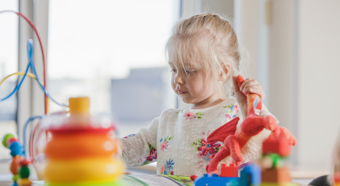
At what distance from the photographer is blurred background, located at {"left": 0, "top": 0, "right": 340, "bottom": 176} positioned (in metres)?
1.59

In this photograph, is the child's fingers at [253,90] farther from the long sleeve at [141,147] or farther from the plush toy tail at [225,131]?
the long sleeve at [141,147]

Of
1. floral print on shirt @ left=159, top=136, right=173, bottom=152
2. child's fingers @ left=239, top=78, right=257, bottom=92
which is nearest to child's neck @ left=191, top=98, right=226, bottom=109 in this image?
floral print on shirt @ left=159, top=136, right=173, bottom=152

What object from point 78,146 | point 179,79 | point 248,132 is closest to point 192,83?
point 179,79

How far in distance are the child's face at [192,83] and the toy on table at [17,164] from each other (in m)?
0.39

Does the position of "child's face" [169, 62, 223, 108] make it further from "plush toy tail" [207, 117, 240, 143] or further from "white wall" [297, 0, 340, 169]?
"white wall" [297, 0, 340, 169]

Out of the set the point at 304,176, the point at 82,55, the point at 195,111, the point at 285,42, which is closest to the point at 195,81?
the point at 195,111

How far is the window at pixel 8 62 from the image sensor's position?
57.8 inches

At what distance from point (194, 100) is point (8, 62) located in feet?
2.52

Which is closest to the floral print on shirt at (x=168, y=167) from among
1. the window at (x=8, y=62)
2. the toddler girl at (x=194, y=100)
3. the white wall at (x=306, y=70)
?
the toddler girl at (x=194, y=100)

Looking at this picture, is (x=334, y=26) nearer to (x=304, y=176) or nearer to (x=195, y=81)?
(x=304, y=176)

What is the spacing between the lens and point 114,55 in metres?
1.68

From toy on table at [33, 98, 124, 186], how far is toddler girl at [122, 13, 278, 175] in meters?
0.65

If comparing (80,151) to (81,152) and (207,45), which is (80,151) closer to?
(81,152)

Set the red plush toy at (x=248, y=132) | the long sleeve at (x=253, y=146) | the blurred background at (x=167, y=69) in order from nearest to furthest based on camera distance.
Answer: the red plush toy at (x=248, y=132) < the long sleeve at (x=253, y=146) < the blurred background at (x=167, y=69)
